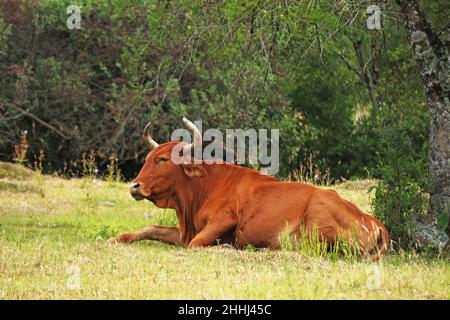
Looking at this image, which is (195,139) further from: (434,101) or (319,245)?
(434,101)

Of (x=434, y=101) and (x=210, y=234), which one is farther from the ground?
(x=434, y=101)

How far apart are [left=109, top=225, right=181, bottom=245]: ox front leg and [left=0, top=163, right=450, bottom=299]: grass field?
0.09 meters

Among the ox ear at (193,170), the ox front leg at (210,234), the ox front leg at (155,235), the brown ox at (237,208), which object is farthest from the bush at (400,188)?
the ox front leg at (155,235)

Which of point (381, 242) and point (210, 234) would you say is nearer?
point (381, 242)

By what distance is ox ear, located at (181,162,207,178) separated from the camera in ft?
37.1

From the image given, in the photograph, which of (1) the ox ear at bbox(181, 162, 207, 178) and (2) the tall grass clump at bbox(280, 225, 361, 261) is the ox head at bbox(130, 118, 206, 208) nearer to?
(1) the ox ear at bbox(181, 162, 207, 178)

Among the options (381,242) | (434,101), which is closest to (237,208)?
(381,242)

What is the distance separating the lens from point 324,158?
22500 mm

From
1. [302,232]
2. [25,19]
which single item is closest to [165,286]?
[302,232]

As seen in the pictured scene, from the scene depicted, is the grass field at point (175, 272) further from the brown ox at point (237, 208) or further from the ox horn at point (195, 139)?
the ox horn at point (195, 139)

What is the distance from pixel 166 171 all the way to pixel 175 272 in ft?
8.77

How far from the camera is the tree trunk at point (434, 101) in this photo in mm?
10609

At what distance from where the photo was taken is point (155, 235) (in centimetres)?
1134
